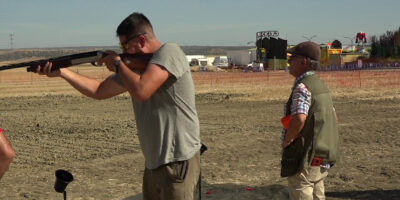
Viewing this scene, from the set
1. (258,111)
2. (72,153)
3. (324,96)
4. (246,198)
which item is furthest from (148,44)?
(258,111)

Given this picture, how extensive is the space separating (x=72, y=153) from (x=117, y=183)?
2.59m

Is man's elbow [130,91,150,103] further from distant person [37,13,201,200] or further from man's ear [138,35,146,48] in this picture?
man's ear [138,35,146,48]

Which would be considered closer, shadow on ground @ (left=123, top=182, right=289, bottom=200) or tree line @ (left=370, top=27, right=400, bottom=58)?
shadow on ground @ (left=123, top=182, right=289, bottom=200)

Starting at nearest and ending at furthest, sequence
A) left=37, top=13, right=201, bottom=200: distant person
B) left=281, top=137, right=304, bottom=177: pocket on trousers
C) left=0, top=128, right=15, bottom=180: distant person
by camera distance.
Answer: left=37, top=13, right=201, bottom=200: distant person, left=0, top=128, right=15, bottom=180: distant person, left=281, top=137, right=304, bottom=177: pocket on trousers

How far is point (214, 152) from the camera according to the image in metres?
8.77

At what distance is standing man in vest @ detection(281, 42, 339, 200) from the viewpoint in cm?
372

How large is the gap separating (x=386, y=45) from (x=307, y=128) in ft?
151

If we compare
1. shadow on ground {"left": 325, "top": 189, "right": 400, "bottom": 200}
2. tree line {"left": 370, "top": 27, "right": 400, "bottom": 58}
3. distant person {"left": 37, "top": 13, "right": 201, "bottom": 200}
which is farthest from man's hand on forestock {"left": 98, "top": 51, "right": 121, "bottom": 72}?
tree line {"left": 370, "top": 27, "right": 400, "bottom": 58}

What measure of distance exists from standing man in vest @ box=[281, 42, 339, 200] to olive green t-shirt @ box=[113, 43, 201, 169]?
3.47ft

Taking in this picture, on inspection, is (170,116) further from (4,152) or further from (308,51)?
(308,51)

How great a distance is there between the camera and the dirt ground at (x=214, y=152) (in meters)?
6.45

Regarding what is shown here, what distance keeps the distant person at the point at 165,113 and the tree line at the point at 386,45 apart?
4563cm

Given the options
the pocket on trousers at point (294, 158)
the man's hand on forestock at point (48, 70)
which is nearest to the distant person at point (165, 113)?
the man's hand on forestock at point (48, 70)

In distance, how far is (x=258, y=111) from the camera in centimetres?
1481
